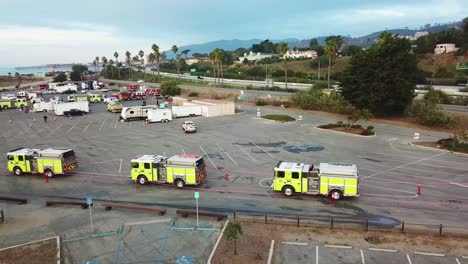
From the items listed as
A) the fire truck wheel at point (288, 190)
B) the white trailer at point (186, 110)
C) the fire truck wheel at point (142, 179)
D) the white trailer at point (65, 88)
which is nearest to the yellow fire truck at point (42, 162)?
the fire truck wheel at point (142, 179)

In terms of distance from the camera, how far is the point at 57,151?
35594 mm

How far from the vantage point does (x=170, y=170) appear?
31469mm

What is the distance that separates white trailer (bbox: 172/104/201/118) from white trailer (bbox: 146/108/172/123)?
3.18 meters

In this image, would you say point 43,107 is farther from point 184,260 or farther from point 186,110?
point 184,260

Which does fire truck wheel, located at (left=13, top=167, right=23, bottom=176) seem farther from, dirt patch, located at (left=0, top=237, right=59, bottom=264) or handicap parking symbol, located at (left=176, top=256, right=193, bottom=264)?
handicap parking symbol, located at (left=176, top=256, right=193, bottom=264)

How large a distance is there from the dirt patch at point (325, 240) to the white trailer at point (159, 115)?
46.6m

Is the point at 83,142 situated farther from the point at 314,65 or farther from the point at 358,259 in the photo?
the point at 314,65

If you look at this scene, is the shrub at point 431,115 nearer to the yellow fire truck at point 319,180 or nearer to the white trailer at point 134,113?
the yellow fire truck at point 319,180

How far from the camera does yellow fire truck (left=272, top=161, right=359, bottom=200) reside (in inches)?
1098

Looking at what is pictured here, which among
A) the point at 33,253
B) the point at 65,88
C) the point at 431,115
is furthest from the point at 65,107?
the point at 431,115

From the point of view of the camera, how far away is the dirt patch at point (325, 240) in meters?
20.3

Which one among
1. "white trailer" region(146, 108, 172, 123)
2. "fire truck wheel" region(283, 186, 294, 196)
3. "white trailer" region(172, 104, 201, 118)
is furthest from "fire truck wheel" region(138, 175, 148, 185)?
"white trailer" region(172, 104, 201, 118)

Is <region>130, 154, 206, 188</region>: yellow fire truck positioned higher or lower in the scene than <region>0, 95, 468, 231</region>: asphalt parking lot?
higher

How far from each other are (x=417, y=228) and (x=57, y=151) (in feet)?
106
